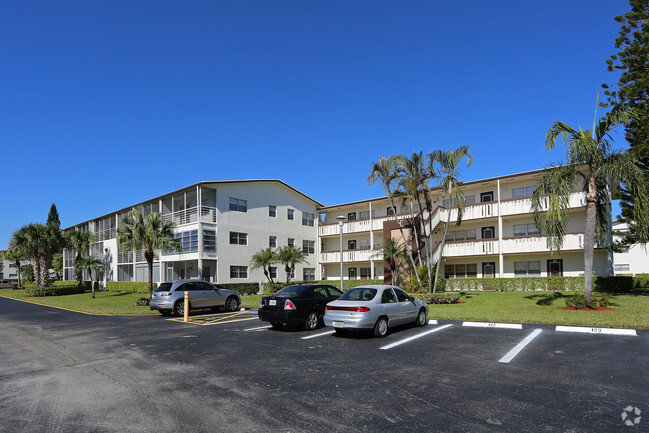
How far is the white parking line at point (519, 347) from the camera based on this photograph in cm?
833

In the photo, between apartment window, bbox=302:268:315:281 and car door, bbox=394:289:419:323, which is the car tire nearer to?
car door, bbox=394:289:419:323

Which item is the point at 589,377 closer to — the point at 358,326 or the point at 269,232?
the point at 358,326

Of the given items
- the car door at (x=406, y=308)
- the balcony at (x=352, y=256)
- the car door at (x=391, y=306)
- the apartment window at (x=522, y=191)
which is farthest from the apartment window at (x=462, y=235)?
the car door at (x=391, y=306)

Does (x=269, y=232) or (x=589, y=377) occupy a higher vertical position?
(x=269, y=232)

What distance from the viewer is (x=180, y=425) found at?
5.04 metres

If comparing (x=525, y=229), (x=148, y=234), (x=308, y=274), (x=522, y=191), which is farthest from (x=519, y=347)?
(x=308, y=274)

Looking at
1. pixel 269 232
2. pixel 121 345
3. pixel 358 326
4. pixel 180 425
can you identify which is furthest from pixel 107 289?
pixel 180 425

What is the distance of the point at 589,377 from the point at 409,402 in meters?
3.48

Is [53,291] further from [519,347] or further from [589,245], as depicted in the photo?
[589,245]

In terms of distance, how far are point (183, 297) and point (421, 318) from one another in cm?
1079

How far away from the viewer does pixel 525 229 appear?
31.3 metres

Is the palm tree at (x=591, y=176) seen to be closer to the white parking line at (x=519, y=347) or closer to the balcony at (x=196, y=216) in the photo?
the white parking line at (x=519, y=347)

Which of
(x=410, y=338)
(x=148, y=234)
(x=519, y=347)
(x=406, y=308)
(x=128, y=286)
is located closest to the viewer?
(x=519, y=347)

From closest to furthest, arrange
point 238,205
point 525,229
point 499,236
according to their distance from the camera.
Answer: point 499,236
point 525,229
point 238,205
